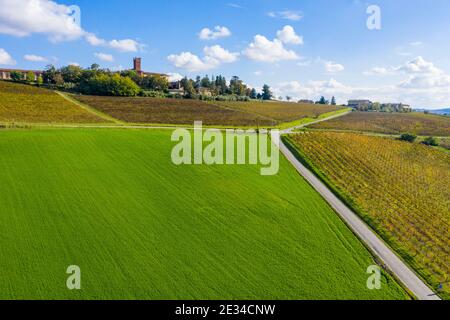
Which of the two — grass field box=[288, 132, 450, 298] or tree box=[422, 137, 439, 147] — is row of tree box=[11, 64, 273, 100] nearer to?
grass field box=[288, 132, 450, 298]

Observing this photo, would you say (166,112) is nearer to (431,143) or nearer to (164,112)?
(164,112)

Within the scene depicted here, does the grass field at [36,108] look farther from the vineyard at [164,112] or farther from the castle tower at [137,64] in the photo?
the castle tower at [137,64]

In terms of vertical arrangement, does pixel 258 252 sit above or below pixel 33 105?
below

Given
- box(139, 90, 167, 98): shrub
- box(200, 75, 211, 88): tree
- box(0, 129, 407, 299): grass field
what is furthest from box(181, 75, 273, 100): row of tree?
box(0, 129, 407, 299): grass field

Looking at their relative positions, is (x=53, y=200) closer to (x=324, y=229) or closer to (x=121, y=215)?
(x=121, y=215)

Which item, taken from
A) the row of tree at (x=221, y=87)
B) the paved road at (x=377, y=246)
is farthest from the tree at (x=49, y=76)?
the paved road at (x=377, y=246)
